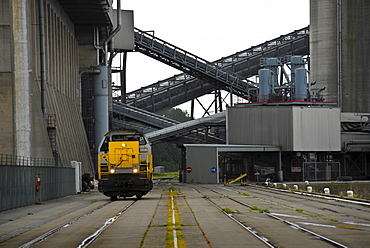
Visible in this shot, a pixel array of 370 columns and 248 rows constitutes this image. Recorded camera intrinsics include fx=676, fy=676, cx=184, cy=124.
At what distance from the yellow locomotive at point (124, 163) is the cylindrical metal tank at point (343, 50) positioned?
5840 cm

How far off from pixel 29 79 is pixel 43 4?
12909 mm

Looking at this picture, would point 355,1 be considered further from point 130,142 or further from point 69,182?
point 130,142

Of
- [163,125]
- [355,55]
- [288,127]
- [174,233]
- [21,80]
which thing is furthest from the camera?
[355,55]

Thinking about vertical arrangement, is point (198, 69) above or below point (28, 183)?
above

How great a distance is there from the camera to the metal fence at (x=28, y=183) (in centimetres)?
A: 3050

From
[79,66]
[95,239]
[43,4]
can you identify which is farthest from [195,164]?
[95,239]

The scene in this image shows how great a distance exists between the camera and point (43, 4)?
60156 mm

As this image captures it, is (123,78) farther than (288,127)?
Yes

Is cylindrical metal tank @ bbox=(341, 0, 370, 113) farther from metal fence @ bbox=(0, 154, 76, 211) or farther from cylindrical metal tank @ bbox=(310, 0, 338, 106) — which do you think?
metal fence @ bbox=(0, 154, 76, 211)

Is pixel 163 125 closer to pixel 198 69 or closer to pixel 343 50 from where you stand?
pixel 198 69

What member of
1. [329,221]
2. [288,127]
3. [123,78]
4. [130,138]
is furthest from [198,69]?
[329,221]

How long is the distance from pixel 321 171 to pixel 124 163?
136 feet

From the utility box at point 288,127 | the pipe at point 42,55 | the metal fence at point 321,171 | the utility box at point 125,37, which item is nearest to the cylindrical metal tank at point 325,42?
the utility box at point 288,127

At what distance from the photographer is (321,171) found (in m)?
72.5
